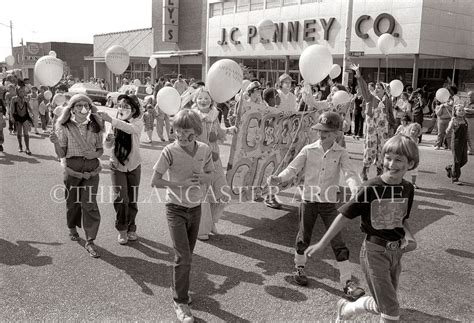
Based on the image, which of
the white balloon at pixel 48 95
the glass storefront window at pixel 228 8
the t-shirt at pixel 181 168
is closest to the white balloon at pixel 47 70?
→ the t-shirt at pixel 181 168

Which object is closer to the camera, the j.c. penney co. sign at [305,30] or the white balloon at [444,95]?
the white balloon at [444,95]

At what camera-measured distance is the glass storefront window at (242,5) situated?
28414 mm

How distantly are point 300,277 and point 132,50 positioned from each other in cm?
4019

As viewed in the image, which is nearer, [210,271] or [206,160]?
[206,160]

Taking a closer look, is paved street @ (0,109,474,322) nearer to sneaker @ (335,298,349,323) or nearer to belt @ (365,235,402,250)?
sneaker @ (335,298,349,323)

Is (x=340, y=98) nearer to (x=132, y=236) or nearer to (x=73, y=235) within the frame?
(x=132, y=236)

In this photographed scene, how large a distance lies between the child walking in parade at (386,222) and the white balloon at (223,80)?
10.0 feet

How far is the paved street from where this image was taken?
4.05m

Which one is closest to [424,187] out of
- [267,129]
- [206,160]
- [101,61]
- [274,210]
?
[274,210]

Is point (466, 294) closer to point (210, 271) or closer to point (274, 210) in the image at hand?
point (210, 271)

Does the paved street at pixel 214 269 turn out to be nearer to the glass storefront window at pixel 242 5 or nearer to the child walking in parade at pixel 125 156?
the child walking in parade at pixel 125 156

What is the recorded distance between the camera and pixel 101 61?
1897 inches

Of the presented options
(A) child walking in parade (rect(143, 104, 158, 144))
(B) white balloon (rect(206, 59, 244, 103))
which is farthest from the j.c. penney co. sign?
(B) white balloon (rect(206, 59, 244, 103))

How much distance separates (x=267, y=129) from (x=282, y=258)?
1.89 meters
